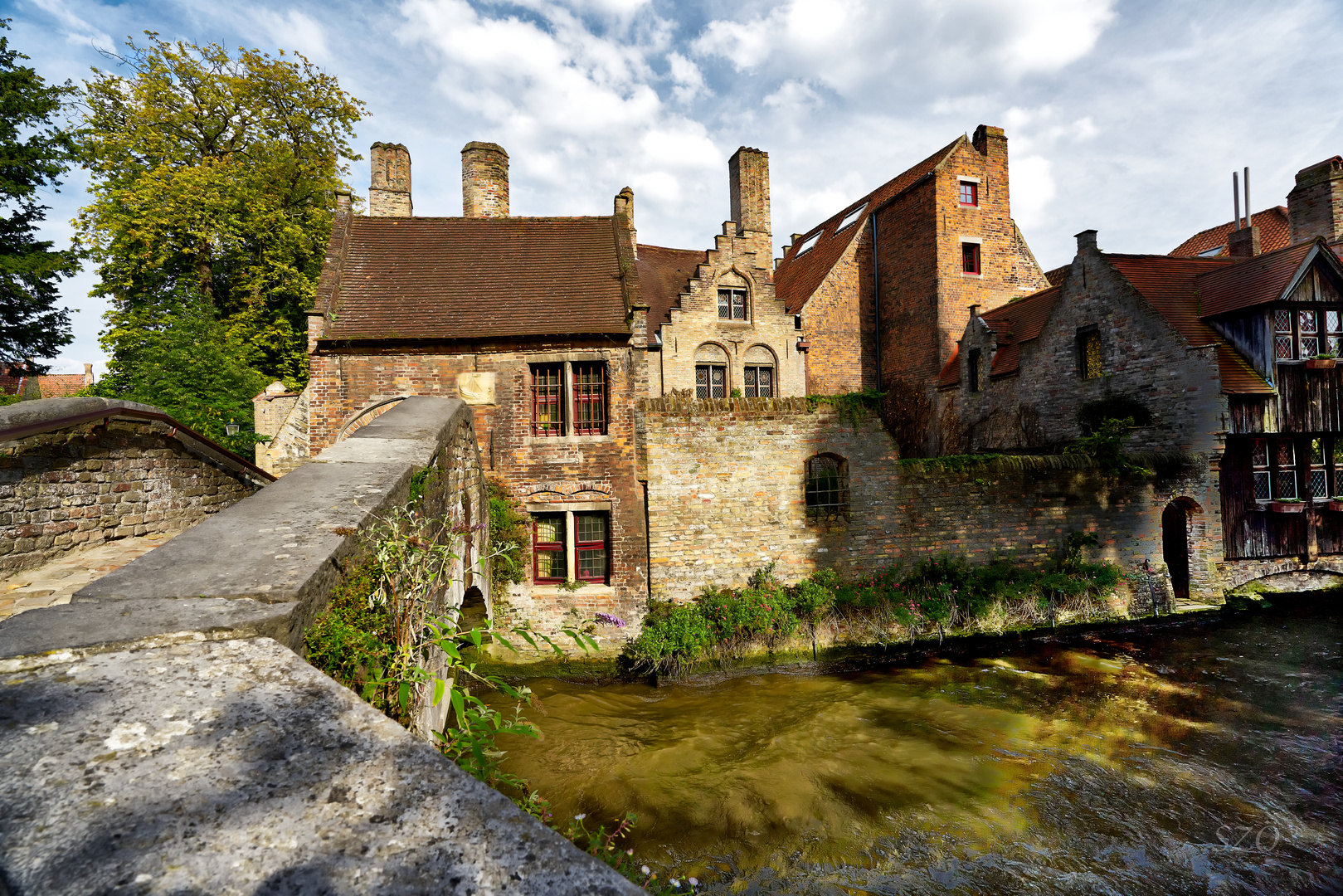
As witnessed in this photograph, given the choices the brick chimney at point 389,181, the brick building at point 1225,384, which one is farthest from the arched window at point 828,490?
the brick chimney at point 389,181

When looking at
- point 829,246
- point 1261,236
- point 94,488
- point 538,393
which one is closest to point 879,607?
Result: point 538,393

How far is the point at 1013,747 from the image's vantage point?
831cm

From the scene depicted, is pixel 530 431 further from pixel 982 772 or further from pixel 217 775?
pixel 217 775

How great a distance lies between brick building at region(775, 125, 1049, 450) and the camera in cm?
2050

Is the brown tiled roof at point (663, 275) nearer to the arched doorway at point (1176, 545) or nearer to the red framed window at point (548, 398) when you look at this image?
the red framed window at point (548, 398)

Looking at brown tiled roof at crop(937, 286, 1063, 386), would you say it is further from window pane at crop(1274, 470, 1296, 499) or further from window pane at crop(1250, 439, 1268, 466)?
window pane at crop(1274, 470, 1296, 499)

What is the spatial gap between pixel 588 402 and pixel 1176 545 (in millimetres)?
15835

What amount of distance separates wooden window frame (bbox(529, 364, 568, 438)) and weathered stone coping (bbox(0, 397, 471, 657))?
27.9ft

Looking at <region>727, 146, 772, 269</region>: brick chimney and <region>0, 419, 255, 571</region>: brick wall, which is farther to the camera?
<region>727, 146, 772, 269</region>: brick chimney

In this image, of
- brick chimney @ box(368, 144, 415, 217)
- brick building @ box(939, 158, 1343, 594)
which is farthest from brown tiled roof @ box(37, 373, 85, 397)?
brick building @ box(939, 158, 1343, 594)

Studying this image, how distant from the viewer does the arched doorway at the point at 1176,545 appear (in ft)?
46.8

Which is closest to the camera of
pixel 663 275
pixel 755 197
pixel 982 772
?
pixel 982 772

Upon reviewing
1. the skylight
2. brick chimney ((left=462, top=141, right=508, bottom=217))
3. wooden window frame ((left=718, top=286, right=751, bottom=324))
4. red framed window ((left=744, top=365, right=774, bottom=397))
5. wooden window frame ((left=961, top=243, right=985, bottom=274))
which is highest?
the skylight

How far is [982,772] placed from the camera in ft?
25.4
